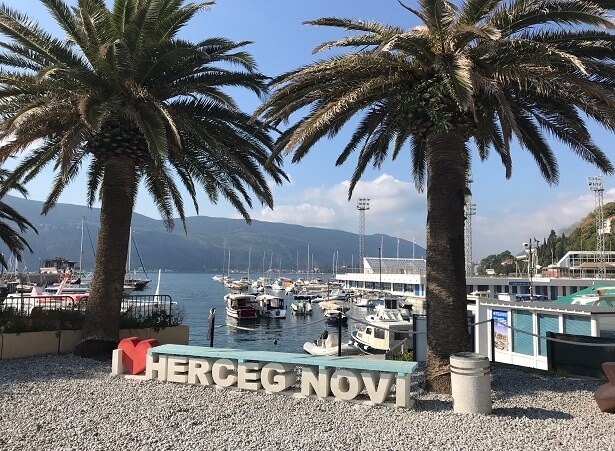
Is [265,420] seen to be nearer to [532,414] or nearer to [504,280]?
[532,414]

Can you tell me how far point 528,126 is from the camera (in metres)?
11.8

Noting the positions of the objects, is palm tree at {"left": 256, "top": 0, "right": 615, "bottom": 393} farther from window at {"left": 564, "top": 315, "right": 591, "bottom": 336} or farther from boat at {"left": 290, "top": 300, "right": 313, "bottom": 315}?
boat at {"left": 290, "top": 300, "right": 313, "bottom": 315}

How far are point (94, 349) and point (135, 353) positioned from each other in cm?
290

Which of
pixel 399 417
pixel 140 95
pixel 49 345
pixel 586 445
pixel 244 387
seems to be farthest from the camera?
pixel 49 345

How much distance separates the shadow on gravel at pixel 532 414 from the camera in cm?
751

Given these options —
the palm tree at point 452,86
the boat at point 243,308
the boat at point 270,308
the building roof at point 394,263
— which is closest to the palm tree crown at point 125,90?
the palm tree at point 452,86

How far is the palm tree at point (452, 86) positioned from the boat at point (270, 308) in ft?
173

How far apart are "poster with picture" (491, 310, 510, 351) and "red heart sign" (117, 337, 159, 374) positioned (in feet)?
35.3

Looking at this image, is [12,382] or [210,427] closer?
[210,427]

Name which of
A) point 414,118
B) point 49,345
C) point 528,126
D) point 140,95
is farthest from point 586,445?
point 49,345

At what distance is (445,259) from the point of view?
9438 millimetres

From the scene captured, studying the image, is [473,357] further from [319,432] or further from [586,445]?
[319,432]

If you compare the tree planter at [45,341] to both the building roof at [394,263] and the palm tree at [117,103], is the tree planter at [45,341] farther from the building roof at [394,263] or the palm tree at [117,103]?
the building roof at [394,263]

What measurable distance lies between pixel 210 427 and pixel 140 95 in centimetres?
794
